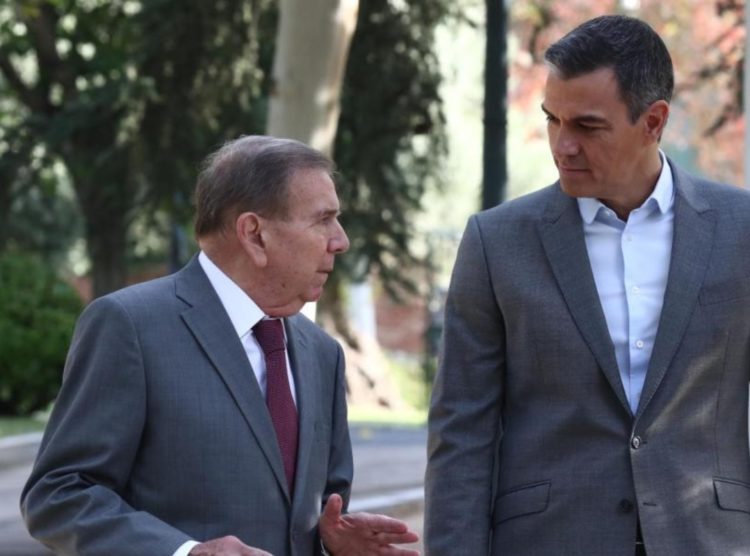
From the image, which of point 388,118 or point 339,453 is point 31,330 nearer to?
point 388,118

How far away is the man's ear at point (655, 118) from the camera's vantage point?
4.00m

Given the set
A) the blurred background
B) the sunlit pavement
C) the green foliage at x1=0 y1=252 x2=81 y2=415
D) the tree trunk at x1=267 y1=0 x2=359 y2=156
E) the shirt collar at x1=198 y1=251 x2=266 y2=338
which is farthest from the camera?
the green foliage at x1=0 y1=252 x2=81 y2=415

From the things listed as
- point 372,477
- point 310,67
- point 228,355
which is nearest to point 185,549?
point 228,355

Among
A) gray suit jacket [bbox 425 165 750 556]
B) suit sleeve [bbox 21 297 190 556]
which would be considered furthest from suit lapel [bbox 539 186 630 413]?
suit sleeve [bbox 21 297 190 556]

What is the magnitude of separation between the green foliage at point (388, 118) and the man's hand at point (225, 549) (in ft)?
26.9

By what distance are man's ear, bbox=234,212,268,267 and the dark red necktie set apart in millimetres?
164

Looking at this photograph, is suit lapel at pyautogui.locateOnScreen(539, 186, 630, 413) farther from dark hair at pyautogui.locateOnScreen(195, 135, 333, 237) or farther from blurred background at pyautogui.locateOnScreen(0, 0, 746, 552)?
blurred background at pyautogui.locateOnScreen(0, 0, 746, 552)

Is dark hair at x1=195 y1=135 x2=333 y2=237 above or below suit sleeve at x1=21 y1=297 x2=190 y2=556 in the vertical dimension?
above

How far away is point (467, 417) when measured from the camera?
412 centimetres

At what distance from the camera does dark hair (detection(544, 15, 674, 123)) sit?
13.0 feet

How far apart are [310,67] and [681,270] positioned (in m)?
5.41

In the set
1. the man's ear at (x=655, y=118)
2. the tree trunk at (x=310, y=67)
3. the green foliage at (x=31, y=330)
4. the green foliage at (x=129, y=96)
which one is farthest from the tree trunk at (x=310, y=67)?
the green foliage at (x=31, y=330)

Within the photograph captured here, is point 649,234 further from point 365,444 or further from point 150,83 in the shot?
point 365,444

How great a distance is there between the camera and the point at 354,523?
3.84 metres
